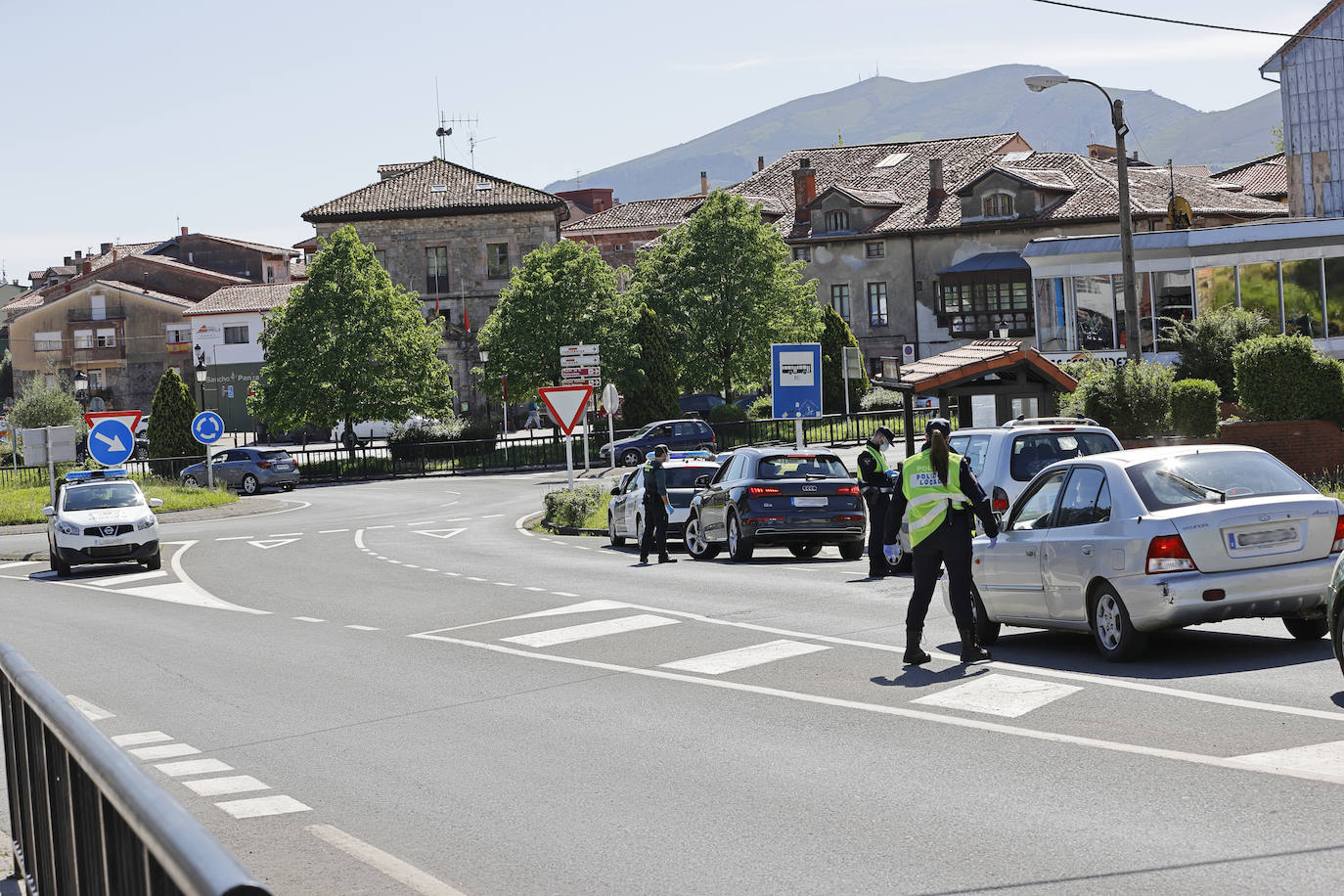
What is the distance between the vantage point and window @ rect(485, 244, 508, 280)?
90125 millimetres

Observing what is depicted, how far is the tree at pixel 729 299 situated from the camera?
228ft

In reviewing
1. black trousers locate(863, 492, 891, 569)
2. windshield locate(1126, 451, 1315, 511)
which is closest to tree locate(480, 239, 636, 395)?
black trousers locate(863, 492, 891, 569)

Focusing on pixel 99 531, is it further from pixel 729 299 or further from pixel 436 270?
pixel 436 270

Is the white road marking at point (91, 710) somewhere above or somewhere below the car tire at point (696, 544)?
above

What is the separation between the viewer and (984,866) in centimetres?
655

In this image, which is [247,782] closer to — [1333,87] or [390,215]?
[1333,87]

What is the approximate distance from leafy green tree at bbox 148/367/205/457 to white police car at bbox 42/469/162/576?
104 feet

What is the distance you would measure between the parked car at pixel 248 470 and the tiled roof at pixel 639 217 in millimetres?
52123

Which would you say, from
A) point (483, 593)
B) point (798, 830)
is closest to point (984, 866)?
point (798, 830)

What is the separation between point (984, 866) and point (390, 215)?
281 ft

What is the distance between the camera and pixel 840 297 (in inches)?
3307

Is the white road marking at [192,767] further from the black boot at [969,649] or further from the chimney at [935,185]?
the chimney at [935,185]

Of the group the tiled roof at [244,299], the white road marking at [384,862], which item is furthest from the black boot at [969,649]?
the tiled roof at [244,299]

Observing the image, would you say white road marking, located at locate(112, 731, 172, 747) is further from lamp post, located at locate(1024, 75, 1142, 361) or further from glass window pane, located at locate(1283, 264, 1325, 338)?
glass window pane, located at locate(1283, 264, 1325, 338)
